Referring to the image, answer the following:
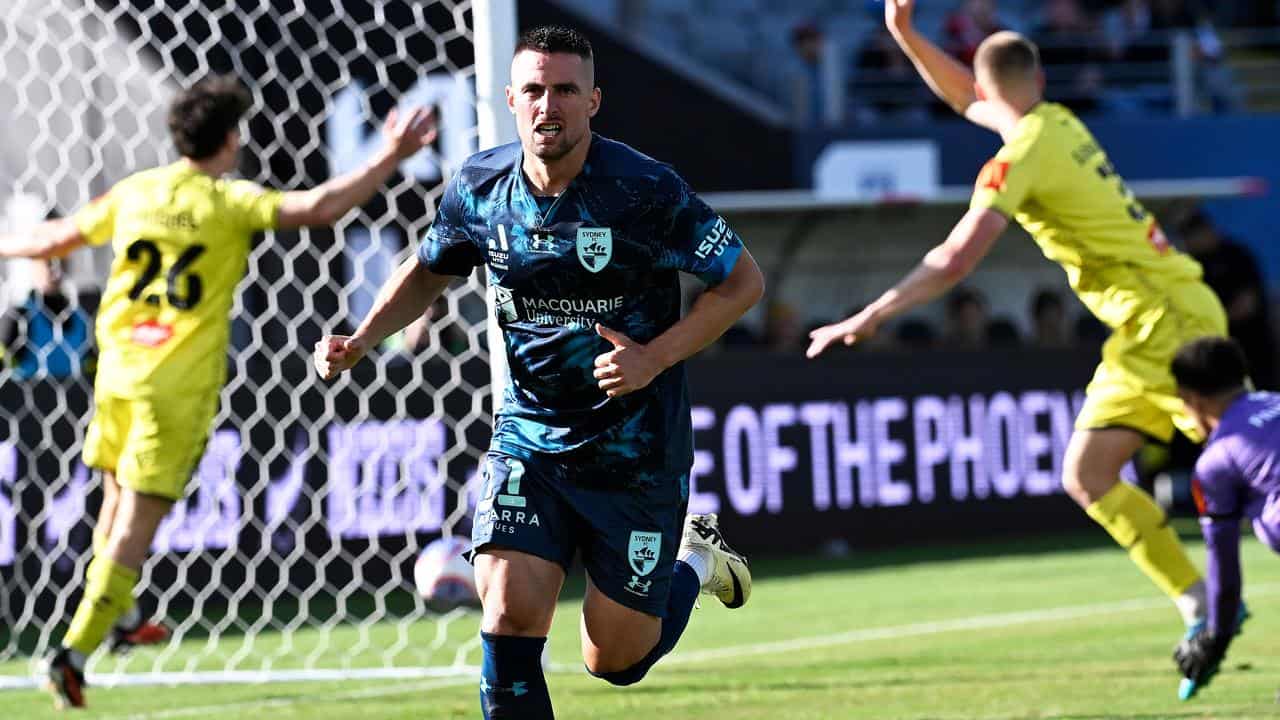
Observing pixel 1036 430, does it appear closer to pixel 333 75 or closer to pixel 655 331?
pixel 333 75

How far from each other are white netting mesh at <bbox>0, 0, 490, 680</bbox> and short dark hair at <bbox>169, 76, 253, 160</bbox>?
1.69 m

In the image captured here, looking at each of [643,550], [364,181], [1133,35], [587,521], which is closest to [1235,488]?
[643,550]

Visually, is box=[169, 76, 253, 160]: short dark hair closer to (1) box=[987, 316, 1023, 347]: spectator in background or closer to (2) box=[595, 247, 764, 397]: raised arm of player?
(2) box=[595, 247, 764, 397]: raised arm of player

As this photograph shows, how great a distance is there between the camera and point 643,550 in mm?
5094

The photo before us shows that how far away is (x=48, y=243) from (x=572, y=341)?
3313mm

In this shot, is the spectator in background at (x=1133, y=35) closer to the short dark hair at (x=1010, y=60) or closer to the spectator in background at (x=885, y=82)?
the spectator in background at (x=885, y=82)

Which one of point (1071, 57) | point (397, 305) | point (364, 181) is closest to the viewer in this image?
point (397, 305)

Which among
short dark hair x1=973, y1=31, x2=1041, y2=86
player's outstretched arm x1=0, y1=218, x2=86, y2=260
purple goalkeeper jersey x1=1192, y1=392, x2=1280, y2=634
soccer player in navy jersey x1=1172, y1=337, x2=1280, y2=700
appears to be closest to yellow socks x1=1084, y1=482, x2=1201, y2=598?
soccer player in navy jersey x1=1172, y1=337, x2=1280, y2=700

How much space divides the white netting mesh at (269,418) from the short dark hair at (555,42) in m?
3.86

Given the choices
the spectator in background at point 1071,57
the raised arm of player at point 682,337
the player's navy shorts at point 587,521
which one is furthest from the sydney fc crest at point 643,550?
the spectator in background at point 1071,57

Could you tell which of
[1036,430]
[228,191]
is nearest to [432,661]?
[228,191]

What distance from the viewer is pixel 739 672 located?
771 centimetres

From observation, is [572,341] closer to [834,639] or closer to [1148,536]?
[1148,536]

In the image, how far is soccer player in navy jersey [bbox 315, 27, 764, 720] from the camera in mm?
4859
